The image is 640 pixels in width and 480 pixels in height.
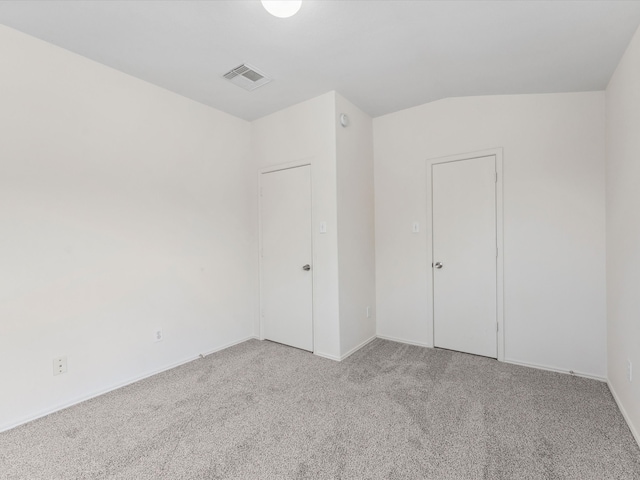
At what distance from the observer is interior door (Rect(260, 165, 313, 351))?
3238 millimetres

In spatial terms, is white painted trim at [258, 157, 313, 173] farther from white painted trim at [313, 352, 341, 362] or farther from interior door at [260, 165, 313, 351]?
white painted trim at [313, 352, 341, 362]

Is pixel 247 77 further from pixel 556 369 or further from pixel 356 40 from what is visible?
pixel 556 369

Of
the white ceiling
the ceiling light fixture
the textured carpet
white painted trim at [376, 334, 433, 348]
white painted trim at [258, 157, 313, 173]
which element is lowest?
the textured carpet

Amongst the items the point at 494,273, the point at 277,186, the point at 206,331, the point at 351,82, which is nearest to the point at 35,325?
the point at 206,331

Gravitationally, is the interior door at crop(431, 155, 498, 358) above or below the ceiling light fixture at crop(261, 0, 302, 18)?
below

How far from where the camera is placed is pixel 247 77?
266 cm

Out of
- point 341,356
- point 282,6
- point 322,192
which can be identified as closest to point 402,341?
point 341,356

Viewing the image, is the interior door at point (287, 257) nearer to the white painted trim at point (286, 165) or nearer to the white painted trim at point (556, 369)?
the white painted trim at point (286, 165)

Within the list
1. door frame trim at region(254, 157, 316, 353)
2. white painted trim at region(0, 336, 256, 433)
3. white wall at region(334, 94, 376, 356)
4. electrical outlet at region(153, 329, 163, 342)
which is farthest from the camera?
door frame trim at region(254, 157, 316, 353)

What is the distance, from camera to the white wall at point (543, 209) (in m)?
2.52

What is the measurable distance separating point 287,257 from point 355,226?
32.0 inches

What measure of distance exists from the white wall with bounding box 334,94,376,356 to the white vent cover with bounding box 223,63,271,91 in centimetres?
74

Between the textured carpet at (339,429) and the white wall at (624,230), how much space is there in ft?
0.77

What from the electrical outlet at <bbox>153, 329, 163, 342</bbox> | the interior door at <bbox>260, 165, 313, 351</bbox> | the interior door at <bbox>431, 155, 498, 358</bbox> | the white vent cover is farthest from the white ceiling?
the electrical outlet at <bbox>153, 329, 163, 342</bbox>
